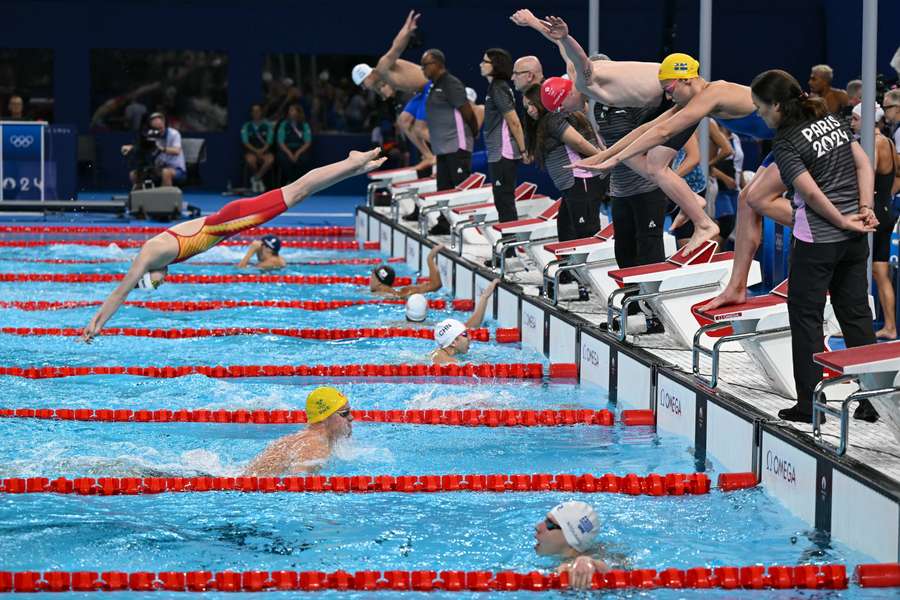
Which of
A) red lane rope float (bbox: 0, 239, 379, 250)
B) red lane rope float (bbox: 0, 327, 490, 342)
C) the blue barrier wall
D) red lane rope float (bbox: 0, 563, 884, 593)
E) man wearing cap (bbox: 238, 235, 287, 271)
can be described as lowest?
red lane rope float (bbox: 0, 563, 884, 593)

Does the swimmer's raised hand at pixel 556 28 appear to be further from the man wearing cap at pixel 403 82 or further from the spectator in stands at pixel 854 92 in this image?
the man wearing cap at pixel 403 82

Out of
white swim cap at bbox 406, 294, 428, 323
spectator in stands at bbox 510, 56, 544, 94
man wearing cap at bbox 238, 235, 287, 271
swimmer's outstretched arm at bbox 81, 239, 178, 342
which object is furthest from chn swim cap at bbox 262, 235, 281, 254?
swimmer's outstretched arm at bbox 81, 239, 178, 342

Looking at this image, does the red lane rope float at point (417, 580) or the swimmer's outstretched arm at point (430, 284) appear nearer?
the red lane rope float at point (417, 580)

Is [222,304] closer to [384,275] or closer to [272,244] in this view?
[384,275]

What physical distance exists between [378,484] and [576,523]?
1350 mm

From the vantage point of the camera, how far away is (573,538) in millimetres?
4504

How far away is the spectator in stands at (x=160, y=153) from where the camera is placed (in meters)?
17.5

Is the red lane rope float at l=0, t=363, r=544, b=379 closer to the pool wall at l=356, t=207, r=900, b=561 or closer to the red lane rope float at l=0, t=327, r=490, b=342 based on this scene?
the pool wall at l=356, t=207, r=900, b=561

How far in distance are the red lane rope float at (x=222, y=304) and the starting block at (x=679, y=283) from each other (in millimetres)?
3235

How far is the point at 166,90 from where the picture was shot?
20.4 m

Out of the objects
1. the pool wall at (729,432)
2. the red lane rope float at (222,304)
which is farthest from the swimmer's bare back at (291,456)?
the red lane rope float at (222,304)

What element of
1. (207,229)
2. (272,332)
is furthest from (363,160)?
(272,332)

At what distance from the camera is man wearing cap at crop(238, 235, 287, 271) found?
40.2 ft

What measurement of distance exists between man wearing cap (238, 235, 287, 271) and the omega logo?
7.41 m
